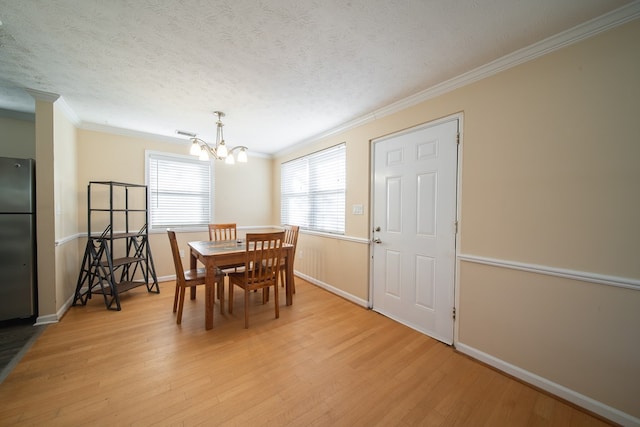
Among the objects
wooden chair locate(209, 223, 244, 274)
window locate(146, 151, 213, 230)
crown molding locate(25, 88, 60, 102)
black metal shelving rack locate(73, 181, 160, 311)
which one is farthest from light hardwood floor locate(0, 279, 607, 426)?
crown molding locate(25, 88, 60, 102)

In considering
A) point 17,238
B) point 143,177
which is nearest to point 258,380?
point 17,238

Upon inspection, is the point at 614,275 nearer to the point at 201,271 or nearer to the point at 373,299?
the point at 373,299

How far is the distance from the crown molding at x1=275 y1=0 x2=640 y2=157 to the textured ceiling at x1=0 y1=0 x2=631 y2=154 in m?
0.05

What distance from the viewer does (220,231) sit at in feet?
12.4

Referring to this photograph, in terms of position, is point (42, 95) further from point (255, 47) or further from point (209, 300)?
point (209, 300)

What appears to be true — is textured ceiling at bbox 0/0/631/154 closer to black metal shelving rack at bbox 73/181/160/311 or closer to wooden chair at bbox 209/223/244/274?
black metal shelving rack at bbox 73/181/160/311

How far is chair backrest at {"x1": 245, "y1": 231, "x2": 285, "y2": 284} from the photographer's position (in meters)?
2.46

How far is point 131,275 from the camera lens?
362 centimetres

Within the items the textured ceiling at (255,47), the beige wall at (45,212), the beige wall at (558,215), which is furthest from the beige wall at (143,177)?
the beige wall at (558,215)

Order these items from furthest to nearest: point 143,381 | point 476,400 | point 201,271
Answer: point 201,271
point 143,381
point 476,400

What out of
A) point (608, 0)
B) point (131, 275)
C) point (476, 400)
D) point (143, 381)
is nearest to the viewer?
point (608, 0)

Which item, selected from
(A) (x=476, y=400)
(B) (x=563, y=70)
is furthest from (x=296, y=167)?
(A) (x=476, y=400)

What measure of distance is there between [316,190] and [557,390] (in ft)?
10.5

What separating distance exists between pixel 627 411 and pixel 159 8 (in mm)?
3586
